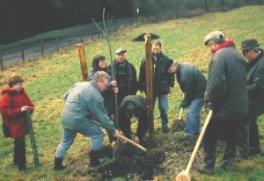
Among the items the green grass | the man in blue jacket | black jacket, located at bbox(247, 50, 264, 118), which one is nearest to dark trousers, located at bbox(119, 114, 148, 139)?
the man in blue jacket

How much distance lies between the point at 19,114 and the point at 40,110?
561cm

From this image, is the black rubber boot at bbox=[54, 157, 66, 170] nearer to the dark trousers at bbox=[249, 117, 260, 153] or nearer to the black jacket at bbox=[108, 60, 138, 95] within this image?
the black jacket at bbox=[108, 60, 138, 95]

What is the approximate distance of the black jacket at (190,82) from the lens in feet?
28.2

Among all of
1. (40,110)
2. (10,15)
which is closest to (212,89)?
(40,110)

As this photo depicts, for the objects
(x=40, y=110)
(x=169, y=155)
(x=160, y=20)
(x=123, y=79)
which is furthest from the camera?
(x=160, y=20)

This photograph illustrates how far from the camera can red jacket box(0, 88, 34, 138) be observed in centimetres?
840

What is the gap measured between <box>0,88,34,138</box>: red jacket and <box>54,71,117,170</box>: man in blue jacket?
0.98 meters

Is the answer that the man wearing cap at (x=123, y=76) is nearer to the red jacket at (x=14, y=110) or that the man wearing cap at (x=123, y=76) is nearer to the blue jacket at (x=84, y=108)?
the blue jacket at (x=84, y=108)

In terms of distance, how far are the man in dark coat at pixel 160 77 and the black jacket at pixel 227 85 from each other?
8.03 ft

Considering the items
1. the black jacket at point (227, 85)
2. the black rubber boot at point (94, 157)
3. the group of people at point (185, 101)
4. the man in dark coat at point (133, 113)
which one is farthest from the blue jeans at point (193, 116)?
the black rubber boot at point (94, 157)

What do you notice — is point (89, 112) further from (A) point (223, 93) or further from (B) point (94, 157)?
(A) point (223, 93)

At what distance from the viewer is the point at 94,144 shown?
26.8 feet

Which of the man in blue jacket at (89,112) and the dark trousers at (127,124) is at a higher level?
the man in blue jacket at (89,112)

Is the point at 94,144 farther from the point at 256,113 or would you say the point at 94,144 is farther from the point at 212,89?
the point at 256,113
